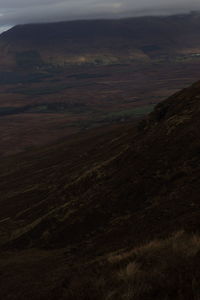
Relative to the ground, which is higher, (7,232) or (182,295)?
(182,295)

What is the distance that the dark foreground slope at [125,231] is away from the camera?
463 inches

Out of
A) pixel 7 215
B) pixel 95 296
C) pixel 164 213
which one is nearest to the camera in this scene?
pixel 95 296

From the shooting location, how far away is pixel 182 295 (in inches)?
384

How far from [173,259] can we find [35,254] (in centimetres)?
1726

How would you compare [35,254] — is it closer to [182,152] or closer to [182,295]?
[182,152]

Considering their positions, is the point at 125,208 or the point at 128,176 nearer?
the point at 125,208

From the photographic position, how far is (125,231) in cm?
2278

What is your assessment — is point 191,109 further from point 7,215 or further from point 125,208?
point 7,215

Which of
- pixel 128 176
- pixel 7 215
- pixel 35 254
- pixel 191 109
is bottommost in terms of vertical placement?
pixel 7 215

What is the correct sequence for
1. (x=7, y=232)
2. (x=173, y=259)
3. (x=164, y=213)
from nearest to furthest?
(x=173, y=259) < (x=164, y=213) < (x=7, y=232)

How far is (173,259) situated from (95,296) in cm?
290

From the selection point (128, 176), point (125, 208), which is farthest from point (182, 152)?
point (125, 208)

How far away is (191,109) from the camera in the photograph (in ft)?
149

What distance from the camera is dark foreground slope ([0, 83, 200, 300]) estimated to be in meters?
11.8
